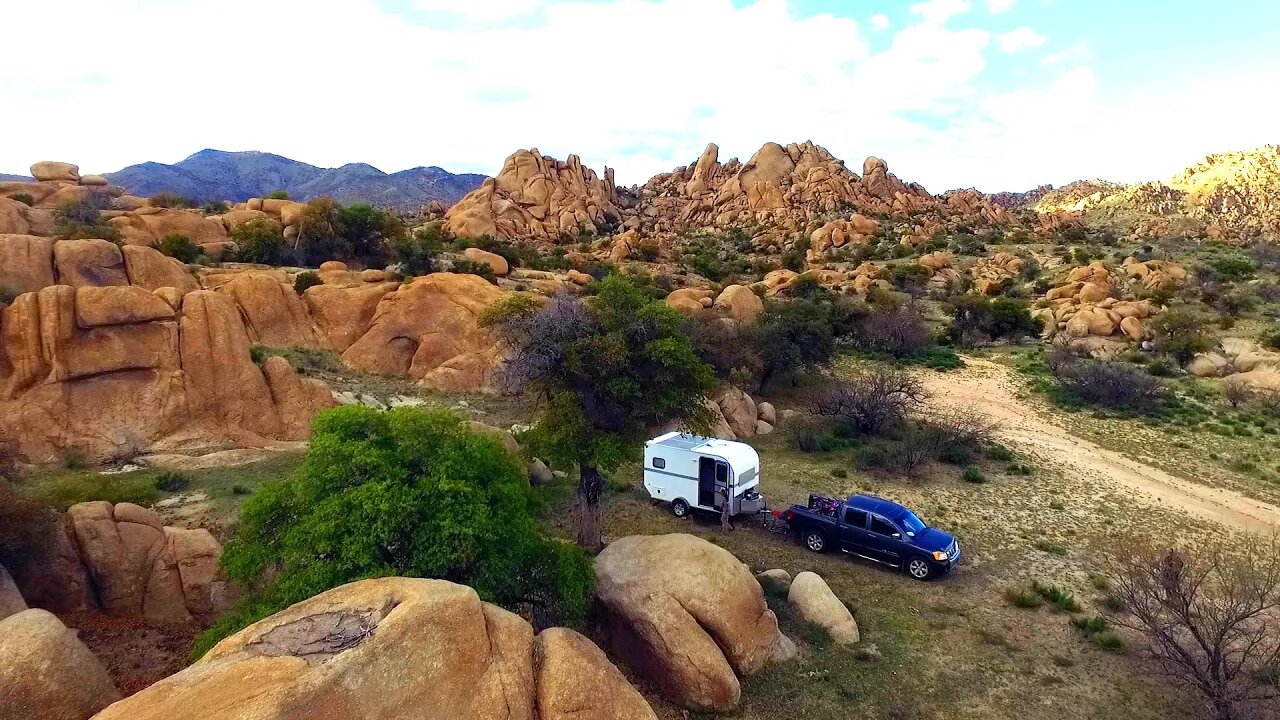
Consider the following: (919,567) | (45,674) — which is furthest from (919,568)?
(45,674)

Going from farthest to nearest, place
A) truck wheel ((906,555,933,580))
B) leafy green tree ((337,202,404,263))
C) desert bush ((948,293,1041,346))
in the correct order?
desert bush ((948,293,1041,346)) → leafy green tree ((337,202,404,263)) → truck wheel ((906,555,933,580))

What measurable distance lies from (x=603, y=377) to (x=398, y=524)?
660cm

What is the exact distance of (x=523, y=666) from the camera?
7.40m

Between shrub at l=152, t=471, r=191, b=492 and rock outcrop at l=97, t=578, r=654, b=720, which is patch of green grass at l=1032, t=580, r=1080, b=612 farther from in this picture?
shrub at l=152, t=471, r=191, b=492

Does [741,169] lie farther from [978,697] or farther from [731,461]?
[978,697]

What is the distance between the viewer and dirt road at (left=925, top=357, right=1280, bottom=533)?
63.9ft

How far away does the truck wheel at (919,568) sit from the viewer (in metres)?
15.5

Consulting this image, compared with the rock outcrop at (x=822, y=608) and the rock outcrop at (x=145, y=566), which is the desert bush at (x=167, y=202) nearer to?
the rock outcrop at (x=145, y=566)

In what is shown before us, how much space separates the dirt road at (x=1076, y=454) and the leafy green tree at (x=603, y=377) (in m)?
17.2

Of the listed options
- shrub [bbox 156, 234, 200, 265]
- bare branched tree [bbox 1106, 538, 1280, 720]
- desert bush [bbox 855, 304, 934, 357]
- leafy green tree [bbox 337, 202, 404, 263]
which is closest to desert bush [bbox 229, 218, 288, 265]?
shrub [bbox 156, 234, 200, 265]

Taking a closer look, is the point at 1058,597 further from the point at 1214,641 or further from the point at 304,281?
the point at 304,281

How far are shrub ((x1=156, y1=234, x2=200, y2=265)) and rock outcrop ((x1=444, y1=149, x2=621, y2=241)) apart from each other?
40429 mm

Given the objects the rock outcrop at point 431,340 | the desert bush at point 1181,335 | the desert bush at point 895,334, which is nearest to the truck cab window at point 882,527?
the rock outcrop at point 431,340

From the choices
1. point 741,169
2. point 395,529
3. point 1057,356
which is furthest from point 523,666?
point 741,169
